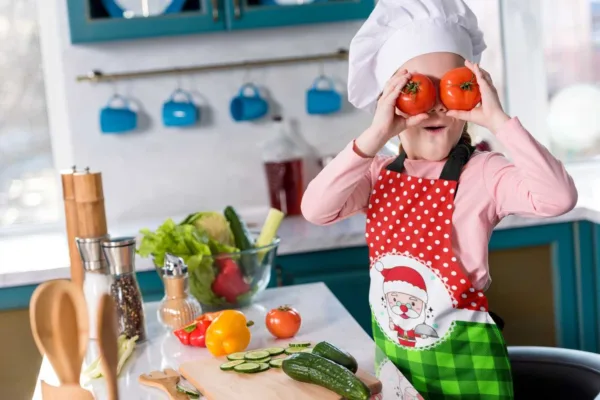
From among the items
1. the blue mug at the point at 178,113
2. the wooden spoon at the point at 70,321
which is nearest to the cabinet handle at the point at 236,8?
the blue mug at the point at 178,113

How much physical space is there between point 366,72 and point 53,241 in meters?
1.73

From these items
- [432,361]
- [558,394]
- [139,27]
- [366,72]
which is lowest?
[558,394]

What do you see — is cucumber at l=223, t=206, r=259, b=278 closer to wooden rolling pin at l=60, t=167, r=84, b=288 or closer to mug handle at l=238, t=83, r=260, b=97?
wooden rolling pin at l=60, t=167, r=84, b=288

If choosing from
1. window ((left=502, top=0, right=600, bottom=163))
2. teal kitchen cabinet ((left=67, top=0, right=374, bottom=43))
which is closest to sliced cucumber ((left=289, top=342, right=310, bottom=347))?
teal kitchen cabinet ((left=67, top=0, right=374, bottom=43))

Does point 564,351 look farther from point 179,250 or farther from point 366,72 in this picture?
point 179,250

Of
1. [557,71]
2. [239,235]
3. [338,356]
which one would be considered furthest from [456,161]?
[557,71]

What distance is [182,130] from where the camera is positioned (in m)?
3.01

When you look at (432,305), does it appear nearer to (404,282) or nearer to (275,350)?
(404,282)

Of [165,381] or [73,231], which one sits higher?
[73,231]

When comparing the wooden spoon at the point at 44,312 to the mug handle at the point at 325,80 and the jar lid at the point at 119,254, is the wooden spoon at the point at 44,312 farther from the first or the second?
the mug handle at the point at 325,80

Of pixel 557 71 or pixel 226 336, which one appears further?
pixel 557 71

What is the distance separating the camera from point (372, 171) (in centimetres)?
153

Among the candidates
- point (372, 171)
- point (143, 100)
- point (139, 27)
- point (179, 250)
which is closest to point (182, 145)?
point (143, 100)

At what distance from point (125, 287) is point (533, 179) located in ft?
2.60
